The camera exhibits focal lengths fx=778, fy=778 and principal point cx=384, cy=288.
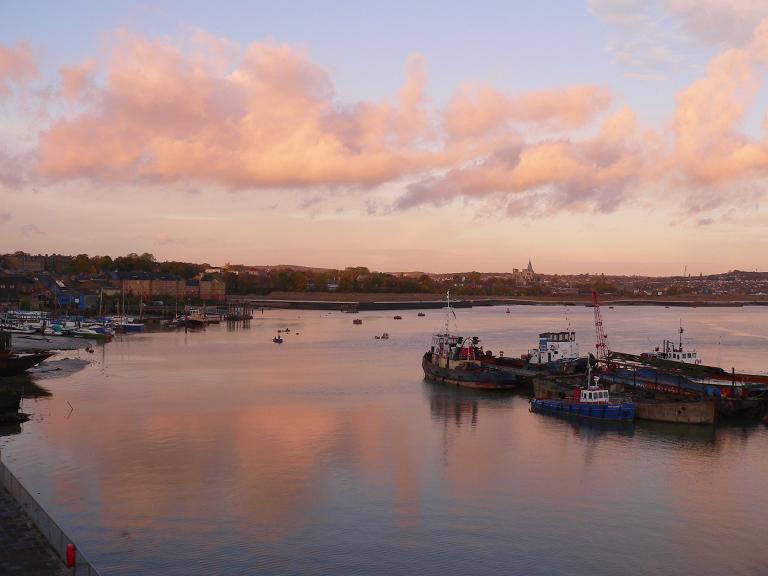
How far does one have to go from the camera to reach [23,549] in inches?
570

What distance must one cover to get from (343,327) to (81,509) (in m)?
92.7

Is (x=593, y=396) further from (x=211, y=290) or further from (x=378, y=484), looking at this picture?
(x=211, y=290)

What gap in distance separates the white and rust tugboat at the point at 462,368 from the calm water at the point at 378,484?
1.62 meters

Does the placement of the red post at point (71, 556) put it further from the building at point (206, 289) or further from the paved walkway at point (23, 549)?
the building at point (206, 289)

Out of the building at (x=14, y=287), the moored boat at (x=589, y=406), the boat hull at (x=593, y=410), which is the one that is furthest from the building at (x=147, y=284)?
the boat hull at (x=593, y=410)

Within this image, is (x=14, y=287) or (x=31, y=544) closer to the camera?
(x=31, y=544)

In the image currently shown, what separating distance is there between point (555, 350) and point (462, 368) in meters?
6.79

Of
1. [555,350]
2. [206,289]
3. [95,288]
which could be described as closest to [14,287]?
[95,288]

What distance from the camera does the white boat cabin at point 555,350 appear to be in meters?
50.4

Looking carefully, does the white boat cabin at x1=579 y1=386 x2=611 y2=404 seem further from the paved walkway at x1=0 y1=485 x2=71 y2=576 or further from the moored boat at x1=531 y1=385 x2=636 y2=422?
the paved walkway at x1=0 y1=485 x2=71 y2=576

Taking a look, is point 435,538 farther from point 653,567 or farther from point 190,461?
point 190,461

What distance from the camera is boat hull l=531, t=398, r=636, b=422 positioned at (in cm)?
3516

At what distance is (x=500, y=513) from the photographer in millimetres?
22203

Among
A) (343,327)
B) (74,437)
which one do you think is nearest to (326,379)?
(74,437)
